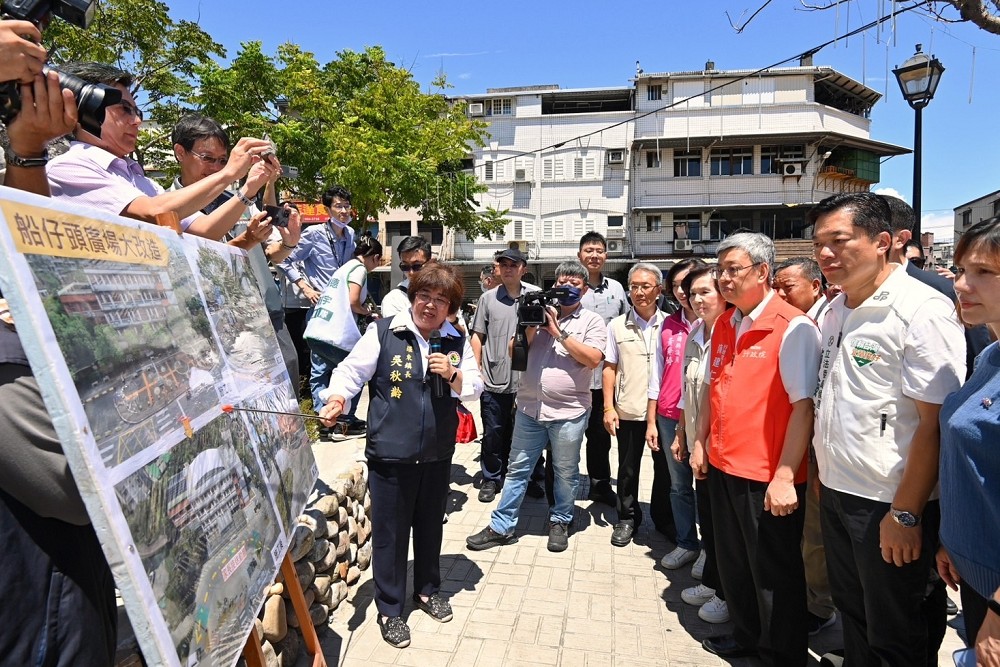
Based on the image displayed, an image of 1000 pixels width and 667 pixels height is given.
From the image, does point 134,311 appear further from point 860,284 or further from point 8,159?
point 860,284

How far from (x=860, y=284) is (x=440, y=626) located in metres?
2.78

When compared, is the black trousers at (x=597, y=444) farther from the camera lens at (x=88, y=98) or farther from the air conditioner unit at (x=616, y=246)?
the air conditioner unit at (x=616, y=246)

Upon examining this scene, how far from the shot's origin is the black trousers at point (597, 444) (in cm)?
483

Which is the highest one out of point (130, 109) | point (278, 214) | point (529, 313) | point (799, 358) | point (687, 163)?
point (687, 163)

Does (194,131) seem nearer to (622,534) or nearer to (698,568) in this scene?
(622,534)

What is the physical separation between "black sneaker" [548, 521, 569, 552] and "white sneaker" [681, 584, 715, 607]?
3.06ft

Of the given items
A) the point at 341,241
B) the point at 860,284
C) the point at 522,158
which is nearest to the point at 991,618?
the point at 860,284

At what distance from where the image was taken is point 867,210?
7.27ft

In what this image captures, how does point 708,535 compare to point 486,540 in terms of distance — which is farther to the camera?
point 486,540

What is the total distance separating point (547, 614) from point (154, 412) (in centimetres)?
272

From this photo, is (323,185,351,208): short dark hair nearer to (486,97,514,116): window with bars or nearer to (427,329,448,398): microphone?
(427,329,448,398): microphone

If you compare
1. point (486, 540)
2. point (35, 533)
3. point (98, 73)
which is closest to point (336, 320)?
point (486, 540)

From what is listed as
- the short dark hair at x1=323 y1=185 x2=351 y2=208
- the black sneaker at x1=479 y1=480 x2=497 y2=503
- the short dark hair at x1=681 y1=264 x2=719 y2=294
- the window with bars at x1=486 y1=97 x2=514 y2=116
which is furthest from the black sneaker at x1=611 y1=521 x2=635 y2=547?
the window with bars at x1=486 y1=97 x2=514 y2=116

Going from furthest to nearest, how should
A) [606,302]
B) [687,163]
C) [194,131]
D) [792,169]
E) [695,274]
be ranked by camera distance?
[687,163] → [792,169] → [606,302] → [695,274] → [194,131]
